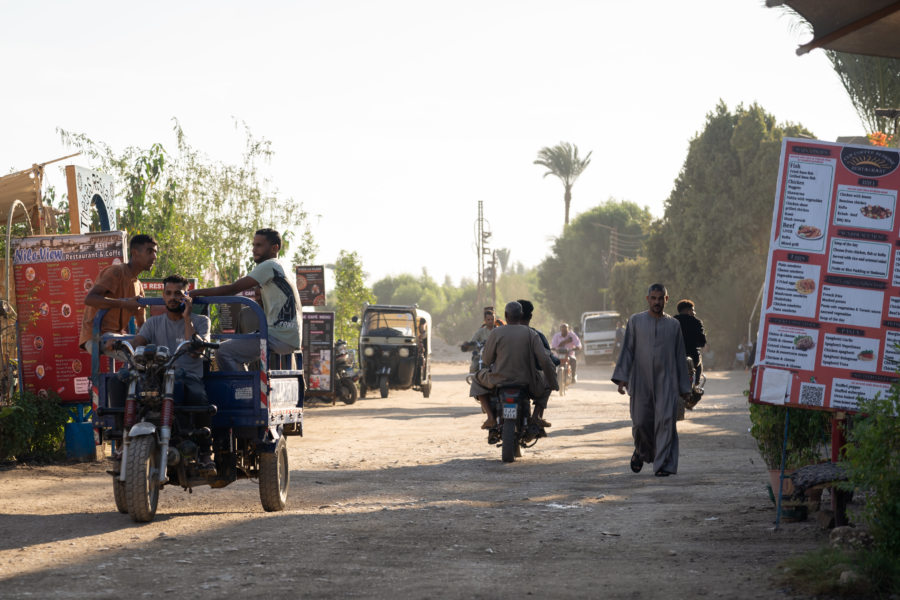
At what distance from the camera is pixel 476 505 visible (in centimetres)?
935

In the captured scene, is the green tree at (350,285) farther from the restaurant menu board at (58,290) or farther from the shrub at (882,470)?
the shrub at (882,470)

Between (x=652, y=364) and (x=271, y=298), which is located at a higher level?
(x=271, y=298)

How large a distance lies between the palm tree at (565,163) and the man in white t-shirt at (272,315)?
77994mm

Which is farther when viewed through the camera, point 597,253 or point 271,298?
point 597,253

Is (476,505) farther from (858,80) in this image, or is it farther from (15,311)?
(858,80)

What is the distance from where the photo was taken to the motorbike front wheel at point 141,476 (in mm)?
7730

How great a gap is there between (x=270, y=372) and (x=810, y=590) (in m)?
4.41

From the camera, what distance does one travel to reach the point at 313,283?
2570 centimetres

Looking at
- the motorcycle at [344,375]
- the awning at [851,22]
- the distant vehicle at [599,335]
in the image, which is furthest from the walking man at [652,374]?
the distant vehicle at [599,335]

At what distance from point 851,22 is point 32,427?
946 cm

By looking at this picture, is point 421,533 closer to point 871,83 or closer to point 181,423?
point 181,423

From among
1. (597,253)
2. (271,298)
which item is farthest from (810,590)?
(597,253)

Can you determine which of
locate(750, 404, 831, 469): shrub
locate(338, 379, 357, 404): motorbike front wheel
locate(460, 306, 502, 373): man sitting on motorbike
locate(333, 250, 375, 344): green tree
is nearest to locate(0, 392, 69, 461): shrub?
locate(460, 306, 502, 373): man sitting on motorbike

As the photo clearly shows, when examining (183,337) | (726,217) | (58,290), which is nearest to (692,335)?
(183,337)
